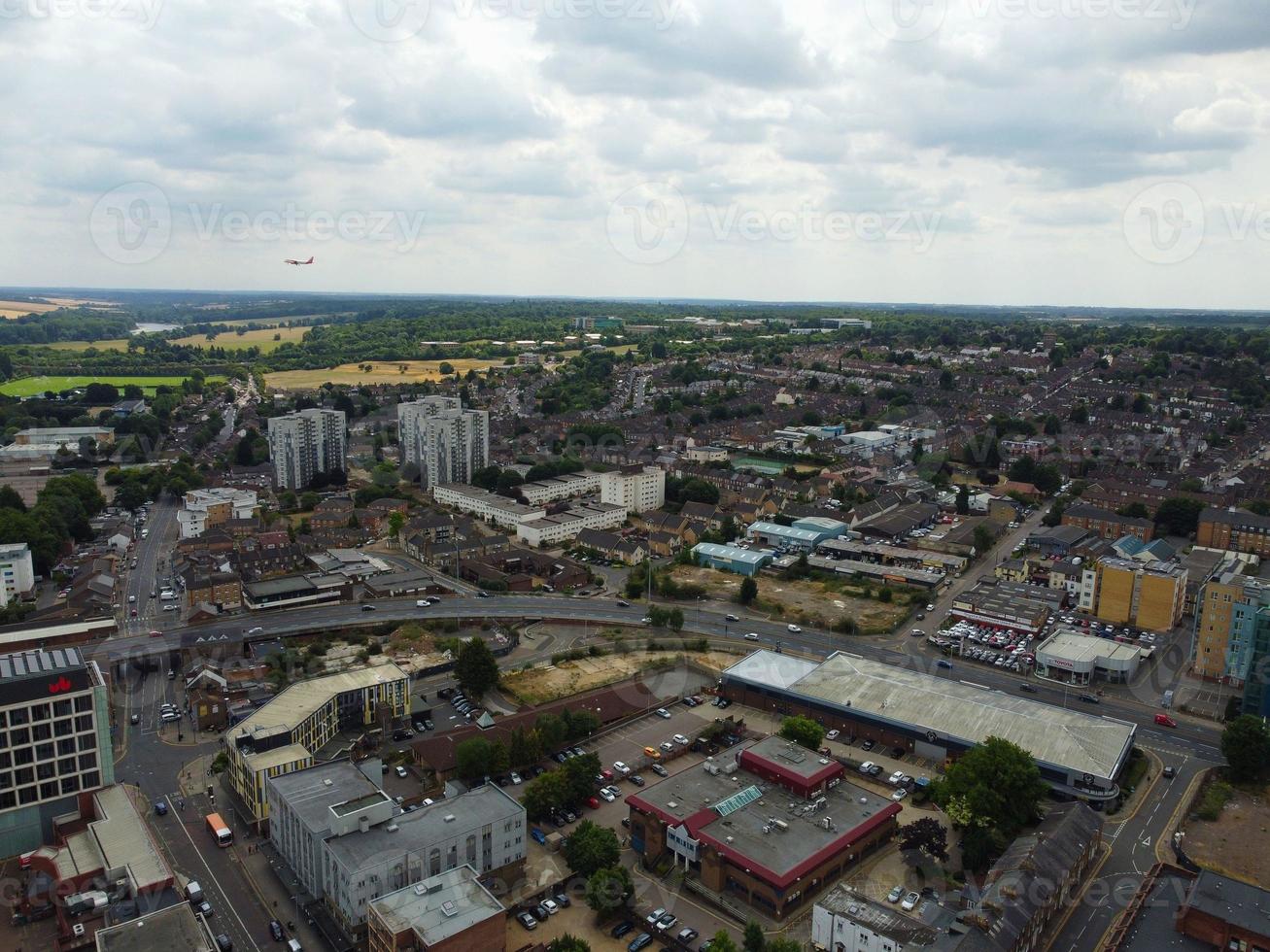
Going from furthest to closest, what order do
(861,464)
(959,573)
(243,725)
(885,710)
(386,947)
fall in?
1. (861,464)
2. (959,573)
3. (885,710)
4. (243,725)
5. (386,947)

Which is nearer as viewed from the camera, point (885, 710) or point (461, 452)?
point (885, 710)

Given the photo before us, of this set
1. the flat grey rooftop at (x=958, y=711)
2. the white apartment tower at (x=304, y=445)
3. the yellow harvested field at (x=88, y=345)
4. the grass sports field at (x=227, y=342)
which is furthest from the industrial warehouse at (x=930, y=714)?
the yellow harvested field at (x=88, y=345)

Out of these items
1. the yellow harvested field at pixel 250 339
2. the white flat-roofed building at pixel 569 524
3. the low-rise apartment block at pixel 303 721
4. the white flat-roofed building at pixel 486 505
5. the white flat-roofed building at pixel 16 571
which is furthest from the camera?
the yellow harvested field at pixel 250 339

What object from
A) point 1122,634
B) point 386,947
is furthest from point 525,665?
point 1122,634

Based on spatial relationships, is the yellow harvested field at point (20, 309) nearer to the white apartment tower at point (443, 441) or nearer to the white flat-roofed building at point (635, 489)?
the white apartment tower at point (443, 441)

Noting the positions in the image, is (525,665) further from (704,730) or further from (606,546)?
(606,546)

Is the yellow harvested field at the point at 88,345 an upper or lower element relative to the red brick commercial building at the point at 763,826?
upper

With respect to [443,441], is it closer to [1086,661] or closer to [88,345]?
[1086,661]

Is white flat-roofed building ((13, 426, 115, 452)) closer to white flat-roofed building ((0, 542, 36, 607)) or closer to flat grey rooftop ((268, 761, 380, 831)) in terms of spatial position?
white flat-roofed building ((0, 542, 36, 607))
